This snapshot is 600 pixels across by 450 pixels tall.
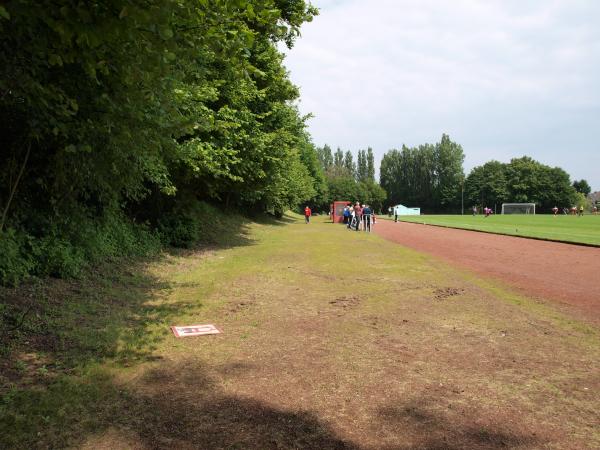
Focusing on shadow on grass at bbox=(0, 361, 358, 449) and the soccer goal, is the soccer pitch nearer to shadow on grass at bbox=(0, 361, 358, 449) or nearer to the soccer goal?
shadow on grass at bbox=(0, 361, 358, 449)

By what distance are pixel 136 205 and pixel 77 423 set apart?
12244 millimetres

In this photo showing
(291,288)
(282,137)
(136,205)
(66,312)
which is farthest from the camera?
(282,137)

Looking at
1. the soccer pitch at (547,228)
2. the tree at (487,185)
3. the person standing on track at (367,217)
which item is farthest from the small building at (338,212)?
the tree at (487,185)

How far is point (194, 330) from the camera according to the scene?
6.67 metres

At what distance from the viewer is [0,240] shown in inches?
286

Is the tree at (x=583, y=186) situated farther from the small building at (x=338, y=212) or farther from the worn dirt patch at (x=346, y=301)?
the worn dirt patch at (x=346, y=301)

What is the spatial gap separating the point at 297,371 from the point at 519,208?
115804 millimetres

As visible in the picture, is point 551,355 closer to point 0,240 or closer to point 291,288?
point 291,288

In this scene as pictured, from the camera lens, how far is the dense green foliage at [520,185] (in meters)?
113

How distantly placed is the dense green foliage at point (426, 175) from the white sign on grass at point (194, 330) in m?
127

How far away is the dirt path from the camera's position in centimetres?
957

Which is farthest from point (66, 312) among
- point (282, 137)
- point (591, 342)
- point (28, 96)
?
point (282, 137)

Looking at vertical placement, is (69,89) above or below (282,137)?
below

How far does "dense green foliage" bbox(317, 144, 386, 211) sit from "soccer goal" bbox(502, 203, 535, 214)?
105 ft
